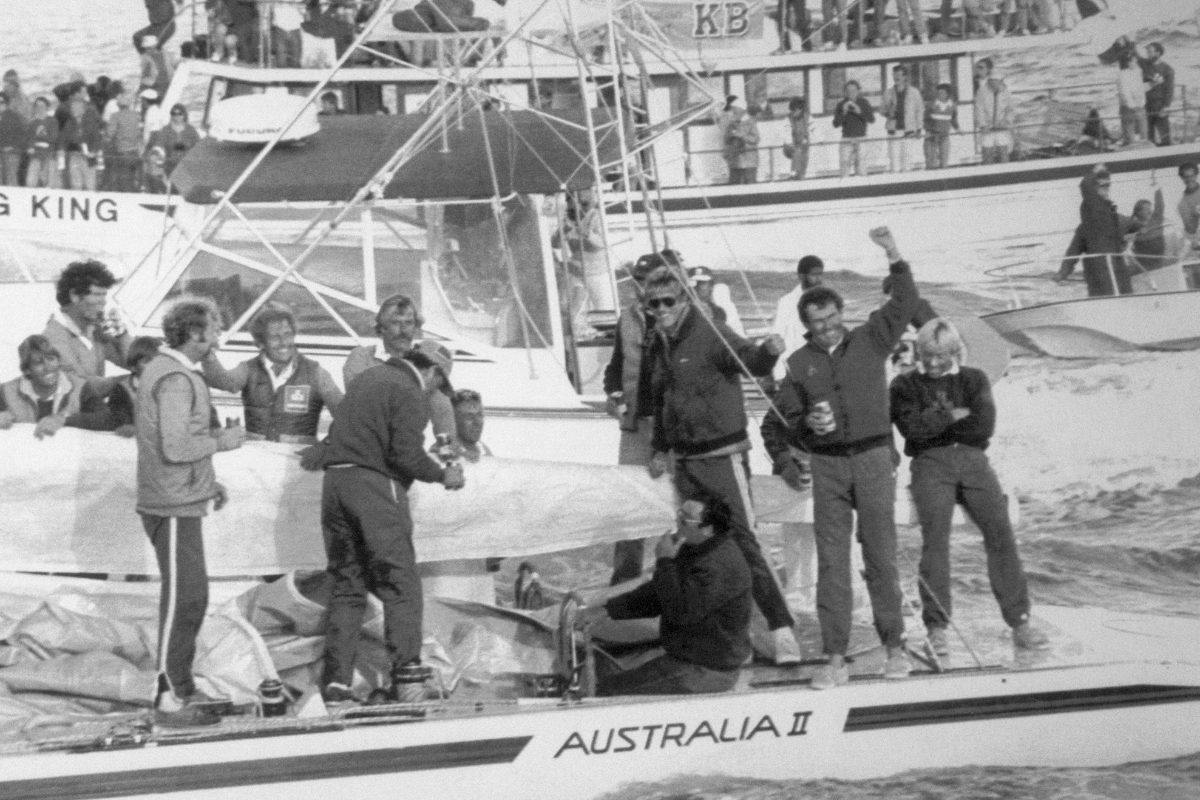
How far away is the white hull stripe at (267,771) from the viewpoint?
3.97 m

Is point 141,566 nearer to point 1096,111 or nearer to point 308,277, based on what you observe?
point 308,277

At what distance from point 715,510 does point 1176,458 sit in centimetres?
986

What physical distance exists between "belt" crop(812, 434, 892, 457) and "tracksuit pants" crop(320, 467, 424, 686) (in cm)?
114

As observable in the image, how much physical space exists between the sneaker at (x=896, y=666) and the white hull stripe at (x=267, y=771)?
40.2 inches

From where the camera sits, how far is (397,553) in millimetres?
4379

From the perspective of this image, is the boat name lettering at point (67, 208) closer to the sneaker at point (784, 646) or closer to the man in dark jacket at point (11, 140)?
the man in dark jacket at point (11, 140)

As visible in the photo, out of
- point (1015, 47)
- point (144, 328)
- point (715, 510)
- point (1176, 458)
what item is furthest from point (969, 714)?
point (1015, 47)

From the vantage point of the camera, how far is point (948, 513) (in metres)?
4.93

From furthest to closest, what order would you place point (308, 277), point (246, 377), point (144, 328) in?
point (308, 277), point (144, 328), point (246, 377)

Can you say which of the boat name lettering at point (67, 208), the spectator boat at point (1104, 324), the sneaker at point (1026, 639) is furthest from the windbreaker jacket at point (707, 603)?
the boat name lettering at point (67, 208)

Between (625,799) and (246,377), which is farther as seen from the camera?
(246,377)

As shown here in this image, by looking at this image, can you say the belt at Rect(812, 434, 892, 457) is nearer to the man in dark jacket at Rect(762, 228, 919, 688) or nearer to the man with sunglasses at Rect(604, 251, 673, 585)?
the man in dark jacket at Rect(762, 228, 919, 688)

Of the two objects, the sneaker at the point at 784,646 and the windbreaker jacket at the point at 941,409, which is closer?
the sneaker at the point at 784,646

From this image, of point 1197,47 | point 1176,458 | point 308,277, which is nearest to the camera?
point 308,277
